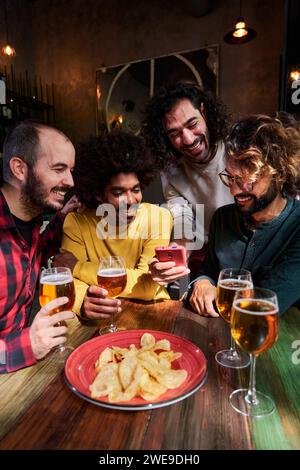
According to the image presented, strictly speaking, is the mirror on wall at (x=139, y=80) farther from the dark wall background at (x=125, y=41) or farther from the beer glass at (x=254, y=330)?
the beer glass at (x=254, y=330)

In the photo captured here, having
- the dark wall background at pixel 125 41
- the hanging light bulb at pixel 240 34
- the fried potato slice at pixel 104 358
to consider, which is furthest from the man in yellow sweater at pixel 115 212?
the dark wall background at pixel 125 41

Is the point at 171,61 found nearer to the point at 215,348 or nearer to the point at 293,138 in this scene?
the point at 293,138

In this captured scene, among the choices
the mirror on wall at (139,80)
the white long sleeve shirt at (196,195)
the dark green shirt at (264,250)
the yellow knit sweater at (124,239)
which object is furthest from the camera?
the mirror on wall at (139,80)

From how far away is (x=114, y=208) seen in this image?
1783mm

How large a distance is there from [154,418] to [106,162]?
54.1 inches

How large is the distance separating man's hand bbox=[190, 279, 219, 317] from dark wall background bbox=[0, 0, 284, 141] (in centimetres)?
389

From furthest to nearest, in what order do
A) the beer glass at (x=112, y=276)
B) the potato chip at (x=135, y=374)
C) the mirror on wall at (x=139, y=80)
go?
the mirror on wall at (x=139, y=80)
the beer glass at (x=112, y=276)
the potato chip at (x=135, y=374)

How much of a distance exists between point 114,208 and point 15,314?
28.7 inches

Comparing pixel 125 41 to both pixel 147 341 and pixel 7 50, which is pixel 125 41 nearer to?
pixel 7 50

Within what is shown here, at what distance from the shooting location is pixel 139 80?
5164mm

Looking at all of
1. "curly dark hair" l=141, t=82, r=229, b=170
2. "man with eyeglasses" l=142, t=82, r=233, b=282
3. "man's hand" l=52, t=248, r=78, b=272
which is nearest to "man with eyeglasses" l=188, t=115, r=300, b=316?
"man's hand" l=52, t=248, r=78, b=272

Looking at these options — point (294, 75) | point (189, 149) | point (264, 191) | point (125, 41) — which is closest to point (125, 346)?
point (264, 191)

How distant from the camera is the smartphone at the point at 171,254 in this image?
137 centimetres

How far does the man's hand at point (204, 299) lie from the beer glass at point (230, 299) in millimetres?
222
